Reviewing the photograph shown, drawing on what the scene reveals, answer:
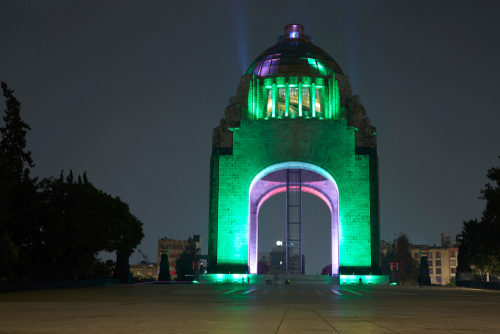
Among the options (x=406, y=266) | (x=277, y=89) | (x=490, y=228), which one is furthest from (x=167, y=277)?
(x=406, y=266)

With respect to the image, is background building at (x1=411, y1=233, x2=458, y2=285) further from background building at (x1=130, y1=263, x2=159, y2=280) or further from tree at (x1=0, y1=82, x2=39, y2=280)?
tree at (x1=0, y1=82, x2=39, y2=280)

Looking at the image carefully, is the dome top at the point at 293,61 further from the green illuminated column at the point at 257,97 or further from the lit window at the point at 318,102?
the green illuminated column at the point at 257,97

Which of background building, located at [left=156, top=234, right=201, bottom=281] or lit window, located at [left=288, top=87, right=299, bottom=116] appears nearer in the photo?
lit window, located at [left=288, top=87, right=299, bottom=116]

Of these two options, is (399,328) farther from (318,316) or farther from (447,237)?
(447,237)

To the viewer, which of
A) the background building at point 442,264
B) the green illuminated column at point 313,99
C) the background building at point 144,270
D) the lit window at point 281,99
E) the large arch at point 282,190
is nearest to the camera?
the green illuminated column at point 313,99

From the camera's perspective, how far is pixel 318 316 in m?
13.0

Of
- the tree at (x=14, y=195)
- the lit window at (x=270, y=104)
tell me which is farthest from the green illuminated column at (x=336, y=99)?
the tree at (x=14, y=195)

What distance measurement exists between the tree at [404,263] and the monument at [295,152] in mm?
40291

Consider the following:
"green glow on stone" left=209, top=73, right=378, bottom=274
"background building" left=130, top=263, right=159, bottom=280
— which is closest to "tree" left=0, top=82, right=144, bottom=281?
"green glow on stone" left=209, top=73, right=378, bottom=274

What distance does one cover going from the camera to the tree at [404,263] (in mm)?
96000

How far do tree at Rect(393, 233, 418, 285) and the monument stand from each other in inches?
1586

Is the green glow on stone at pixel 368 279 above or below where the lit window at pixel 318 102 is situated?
below

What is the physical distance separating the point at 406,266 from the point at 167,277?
2291 inches

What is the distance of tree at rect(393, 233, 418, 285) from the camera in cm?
9600
